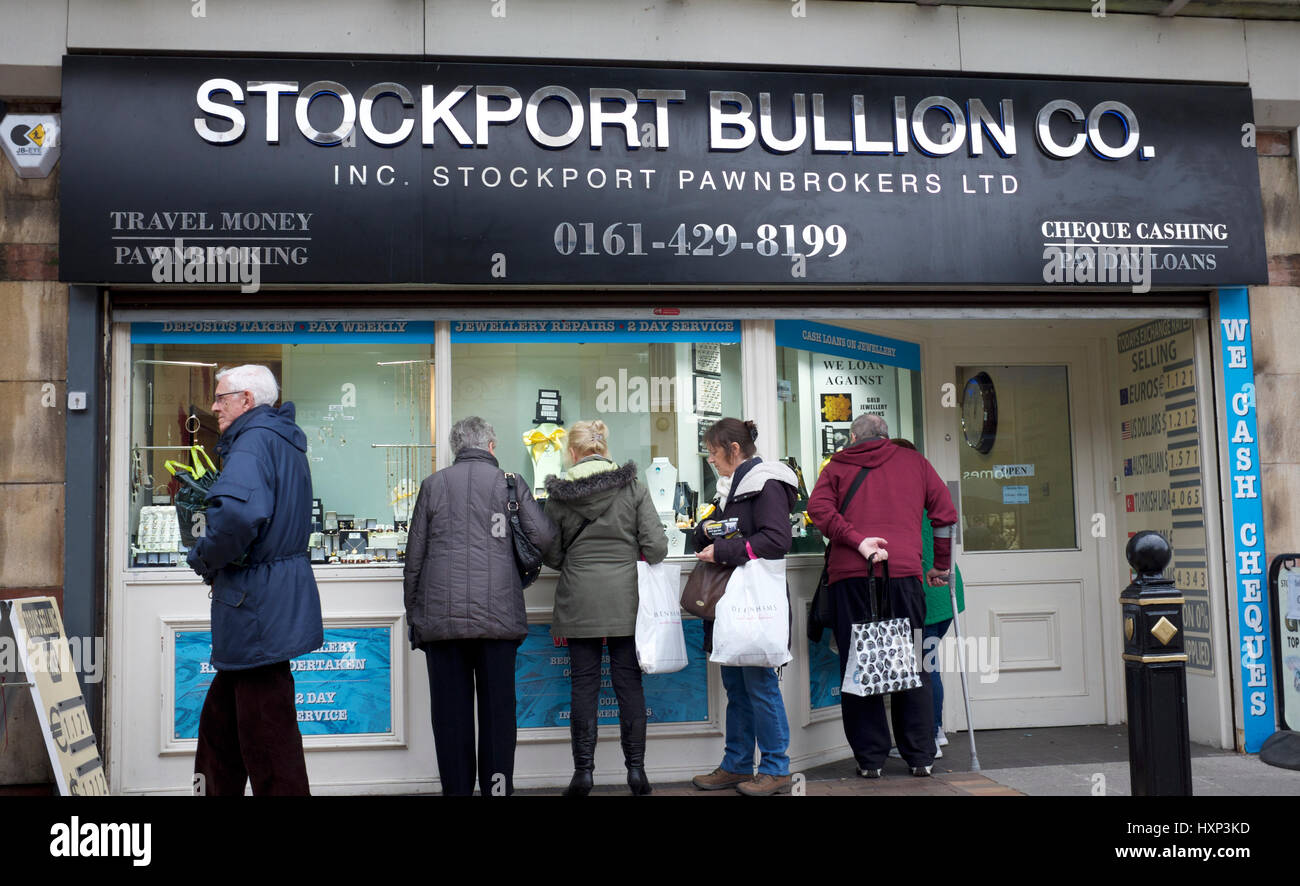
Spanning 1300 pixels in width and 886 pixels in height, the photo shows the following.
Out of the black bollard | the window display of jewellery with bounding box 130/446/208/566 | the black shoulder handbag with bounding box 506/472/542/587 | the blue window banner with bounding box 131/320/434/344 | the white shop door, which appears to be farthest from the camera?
the white shop door

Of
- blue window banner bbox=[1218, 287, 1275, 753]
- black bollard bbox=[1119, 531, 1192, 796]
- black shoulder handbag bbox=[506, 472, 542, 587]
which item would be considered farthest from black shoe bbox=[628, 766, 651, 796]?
blue window banner bbox=[1218, 287, 1275, 753]

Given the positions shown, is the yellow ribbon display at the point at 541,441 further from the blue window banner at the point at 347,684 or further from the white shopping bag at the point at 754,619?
the white shopping bag at the point at 754,619

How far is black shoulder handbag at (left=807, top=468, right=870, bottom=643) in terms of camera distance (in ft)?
19.0

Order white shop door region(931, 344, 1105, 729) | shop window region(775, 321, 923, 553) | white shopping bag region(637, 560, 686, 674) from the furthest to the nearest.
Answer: white shop door region(931, 344, 1105, 729)
shop window region(775, 321, 923, 553)
white shopping bag region(637, 560, 686, 674)

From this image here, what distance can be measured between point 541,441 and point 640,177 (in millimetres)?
1619

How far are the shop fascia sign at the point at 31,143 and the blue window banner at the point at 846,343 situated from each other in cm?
413

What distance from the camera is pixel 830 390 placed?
6746 millimetres

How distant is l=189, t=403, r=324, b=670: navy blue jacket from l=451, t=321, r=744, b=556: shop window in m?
1.77

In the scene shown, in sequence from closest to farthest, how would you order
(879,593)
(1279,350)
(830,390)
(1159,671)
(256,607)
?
1. (1159,671)
2. (256,607)
3. (879,593)
4. (1279,350)
5. (830,390)

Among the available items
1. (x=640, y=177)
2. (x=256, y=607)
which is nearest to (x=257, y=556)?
(x=256, y=607)

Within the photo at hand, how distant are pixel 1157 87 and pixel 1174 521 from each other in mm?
2661

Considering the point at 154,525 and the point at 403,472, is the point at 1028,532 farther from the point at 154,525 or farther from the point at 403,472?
the point at 154,525

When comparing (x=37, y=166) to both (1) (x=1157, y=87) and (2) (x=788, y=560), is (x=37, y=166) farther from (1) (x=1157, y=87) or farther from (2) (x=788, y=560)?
(1) (x=1157, y=87)

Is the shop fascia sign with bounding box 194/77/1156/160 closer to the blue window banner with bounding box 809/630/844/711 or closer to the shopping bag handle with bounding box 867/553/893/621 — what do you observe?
the shopping bag handle with bounding box 867/553/893/621
